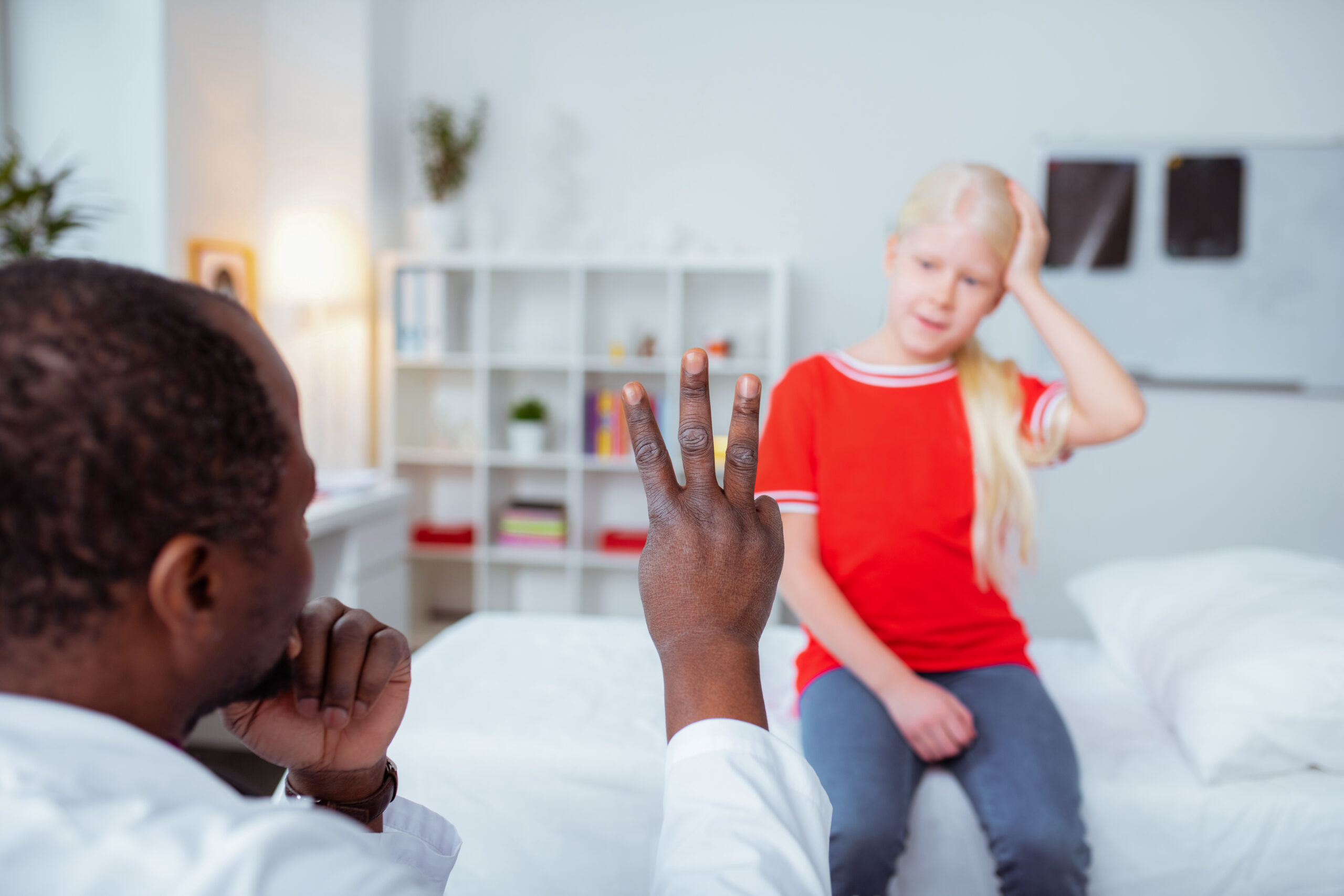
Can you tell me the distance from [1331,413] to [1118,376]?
2.30m

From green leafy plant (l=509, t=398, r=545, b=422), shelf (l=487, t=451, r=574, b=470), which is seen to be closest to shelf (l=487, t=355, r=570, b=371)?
green leafy plant (l=509, t=398, r=545, b=422)

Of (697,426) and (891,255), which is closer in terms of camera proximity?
(697,426)

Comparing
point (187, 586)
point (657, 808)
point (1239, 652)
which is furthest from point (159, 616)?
point (1239, 652)

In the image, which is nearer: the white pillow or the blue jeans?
the blue jeans

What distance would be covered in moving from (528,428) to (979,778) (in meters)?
2.35

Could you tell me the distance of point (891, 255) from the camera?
4.83ft

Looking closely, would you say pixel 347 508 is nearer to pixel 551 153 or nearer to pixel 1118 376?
pixel 551 153

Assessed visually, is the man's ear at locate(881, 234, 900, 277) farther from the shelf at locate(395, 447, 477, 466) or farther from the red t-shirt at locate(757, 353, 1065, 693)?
the shelf at locate(395, 447, 477, 466)

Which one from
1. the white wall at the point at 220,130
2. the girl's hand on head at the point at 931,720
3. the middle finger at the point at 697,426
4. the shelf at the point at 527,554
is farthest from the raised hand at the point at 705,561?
the shelf at the point at 527,554

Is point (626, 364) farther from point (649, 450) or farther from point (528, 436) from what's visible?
point (649, 450)

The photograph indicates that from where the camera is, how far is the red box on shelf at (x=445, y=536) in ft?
11.0

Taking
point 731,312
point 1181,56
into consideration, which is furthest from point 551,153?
point 1181,56

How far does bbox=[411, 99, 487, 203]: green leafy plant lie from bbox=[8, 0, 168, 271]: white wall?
2.96 ft

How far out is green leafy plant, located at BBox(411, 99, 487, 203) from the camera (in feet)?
10.7
